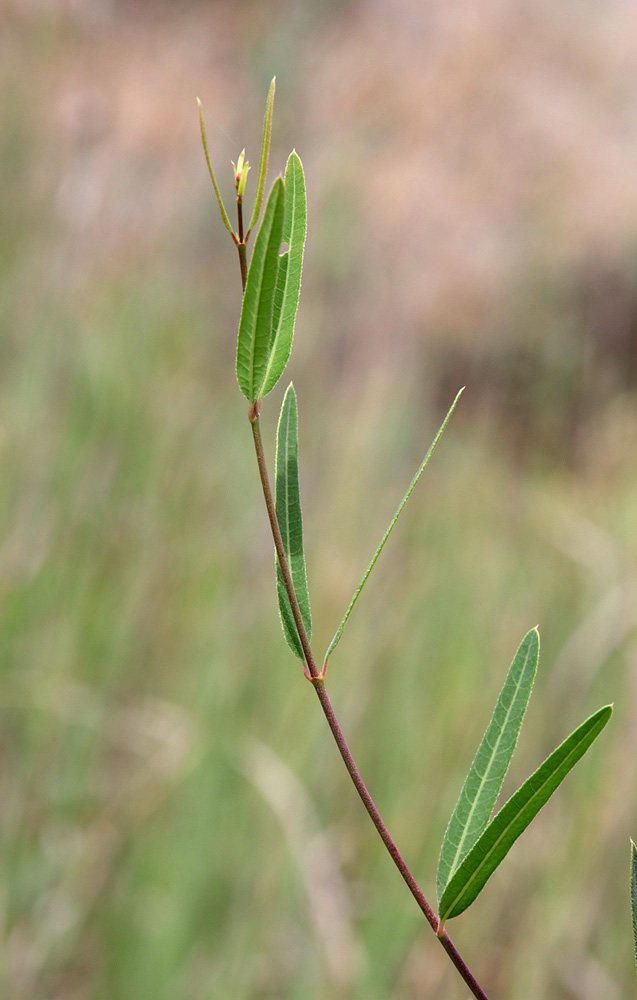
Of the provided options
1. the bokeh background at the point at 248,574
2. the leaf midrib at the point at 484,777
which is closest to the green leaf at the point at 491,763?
the leaf midrib at the point at 484,777

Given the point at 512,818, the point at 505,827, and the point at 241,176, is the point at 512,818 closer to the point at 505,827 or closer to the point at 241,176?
the point at 505,827

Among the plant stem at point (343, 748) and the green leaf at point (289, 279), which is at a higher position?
the green leaf at point (289, 279)

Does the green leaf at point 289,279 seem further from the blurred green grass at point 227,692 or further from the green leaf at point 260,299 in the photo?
the blurred green grass at point 227,692

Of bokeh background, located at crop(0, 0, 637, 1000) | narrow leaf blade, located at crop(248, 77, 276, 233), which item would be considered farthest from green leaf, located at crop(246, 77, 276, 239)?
bokeh background, located at crop(0, 0, 637, 1000)

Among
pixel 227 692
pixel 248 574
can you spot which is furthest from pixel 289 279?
pixel 248 574

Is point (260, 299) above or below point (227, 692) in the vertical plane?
above
